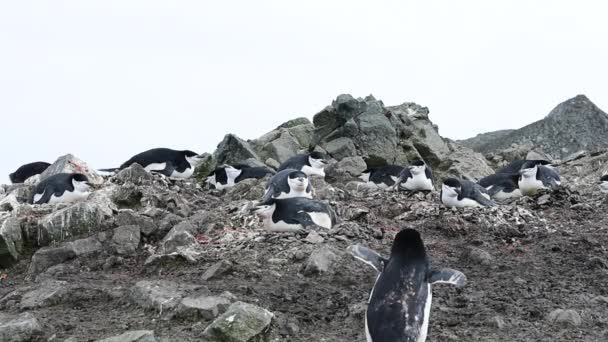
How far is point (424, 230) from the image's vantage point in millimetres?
10320

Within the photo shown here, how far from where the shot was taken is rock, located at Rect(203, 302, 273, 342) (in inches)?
257

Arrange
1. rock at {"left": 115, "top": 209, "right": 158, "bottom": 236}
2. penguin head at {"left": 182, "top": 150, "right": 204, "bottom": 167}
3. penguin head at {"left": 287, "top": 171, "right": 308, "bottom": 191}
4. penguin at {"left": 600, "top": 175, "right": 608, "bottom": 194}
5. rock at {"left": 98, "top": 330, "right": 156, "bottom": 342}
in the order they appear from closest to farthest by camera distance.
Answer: rock at {"left": 98, "top": 330, "right": 156, "bottom": 342}, rock at {"left": 115, "top": 209, "right": 158, "bottom": 236}, penguin head at {"left": 287, "top": 171, "right": 308, "bottom": 191}, penguin at {"left": 600, "top": 175, "right": 608, "bottom": 194}, penguin head at {"left": 182, "top": 150, "right": 204, "bottom": 167}

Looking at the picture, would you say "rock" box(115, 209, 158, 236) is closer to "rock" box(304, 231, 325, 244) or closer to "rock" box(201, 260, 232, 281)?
"rock" box(201, 260, 232, 281)

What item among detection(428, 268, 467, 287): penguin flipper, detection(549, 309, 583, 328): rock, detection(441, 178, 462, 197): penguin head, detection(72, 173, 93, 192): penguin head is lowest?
detection(549, 309, 583, 328): rock

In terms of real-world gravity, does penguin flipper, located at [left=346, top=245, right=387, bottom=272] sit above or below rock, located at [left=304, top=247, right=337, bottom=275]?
above

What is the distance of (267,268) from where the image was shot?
27.4ft

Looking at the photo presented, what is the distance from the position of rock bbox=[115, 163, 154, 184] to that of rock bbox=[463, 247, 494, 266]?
6.58m

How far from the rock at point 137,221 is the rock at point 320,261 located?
8.79ft

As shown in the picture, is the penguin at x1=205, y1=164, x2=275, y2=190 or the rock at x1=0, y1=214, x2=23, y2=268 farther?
the penguin at x1=205, y1=164, x2=275, y2=190

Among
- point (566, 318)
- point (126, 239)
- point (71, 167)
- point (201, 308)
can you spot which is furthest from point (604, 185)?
point (71, 167)

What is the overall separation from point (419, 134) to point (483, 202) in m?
10.6

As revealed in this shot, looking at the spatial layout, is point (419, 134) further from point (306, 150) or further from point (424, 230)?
point (424, 230)

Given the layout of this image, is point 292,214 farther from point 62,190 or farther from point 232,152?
point 232,152

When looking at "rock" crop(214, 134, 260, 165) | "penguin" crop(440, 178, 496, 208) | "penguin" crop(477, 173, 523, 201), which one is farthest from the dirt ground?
"rock" crop(214, 134, 260, 165)
